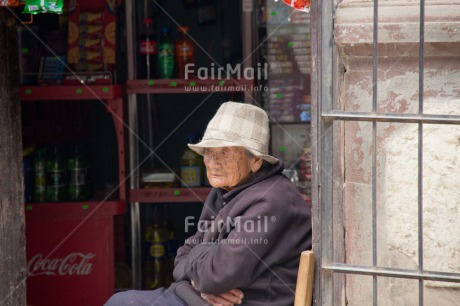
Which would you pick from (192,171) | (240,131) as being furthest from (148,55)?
(240,131)

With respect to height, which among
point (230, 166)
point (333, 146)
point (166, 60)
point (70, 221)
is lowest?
point (70, 221)

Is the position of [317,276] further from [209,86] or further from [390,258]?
[209,86]

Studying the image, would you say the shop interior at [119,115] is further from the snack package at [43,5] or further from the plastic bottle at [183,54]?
the snack package at [43,5]

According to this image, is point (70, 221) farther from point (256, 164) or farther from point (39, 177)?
point (256, 164)

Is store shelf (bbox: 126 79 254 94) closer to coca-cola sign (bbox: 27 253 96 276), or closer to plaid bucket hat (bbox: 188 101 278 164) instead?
coca-cola sign (bbox: 27 253 96 276)

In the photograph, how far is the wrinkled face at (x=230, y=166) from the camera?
311cm

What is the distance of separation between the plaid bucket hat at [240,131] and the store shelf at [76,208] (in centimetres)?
178

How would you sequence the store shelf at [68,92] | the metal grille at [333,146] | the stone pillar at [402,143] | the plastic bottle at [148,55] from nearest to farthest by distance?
the metal grille at [333,146] → the stone pillar at [402,143] → the store shelf at [68,92] → the plastic bottle at [148,55]

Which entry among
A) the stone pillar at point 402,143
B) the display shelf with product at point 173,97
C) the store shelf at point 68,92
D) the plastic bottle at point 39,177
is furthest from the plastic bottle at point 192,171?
the stone pillar at point 402,143

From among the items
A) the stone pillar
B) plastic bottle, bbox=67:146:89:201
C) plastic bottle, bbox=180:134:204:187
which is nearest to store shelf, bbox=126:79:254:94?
plastic bottle, bbox=180:134:204:187

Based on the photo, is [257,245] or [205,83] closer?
[257,245]

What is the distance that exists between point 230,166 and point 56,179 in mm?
2010

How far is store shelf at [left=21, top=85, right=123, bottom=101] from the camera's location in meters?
4.70

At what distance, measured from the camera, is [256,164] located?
3137 millimetres
